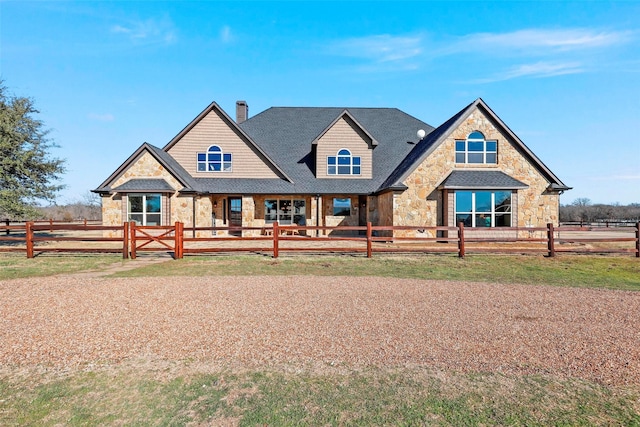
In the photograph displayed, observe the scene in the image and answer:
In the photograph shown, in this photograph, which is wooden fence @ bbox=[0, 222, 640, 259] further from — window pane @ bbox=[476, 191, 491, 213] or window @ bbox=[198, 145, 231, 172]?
window @ bbox=[198, 145, 231, 172]

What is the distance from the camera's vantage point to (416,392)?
3.77 meters

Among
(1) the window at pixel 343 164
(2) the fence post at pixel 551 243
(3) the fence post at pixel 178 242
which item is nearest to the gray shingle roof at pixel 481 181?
(2) the fence post at pixel 551 243

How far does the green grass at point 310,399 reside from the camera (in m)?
3.31

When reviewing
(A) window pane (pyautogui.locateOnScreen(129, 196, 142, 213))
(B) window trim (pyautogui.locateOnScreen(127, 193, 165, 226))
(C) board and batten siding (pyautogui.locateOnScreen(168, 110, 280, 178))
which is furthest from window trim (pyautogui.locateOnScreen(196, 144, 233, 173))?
(A) window pane (pyautogui.locateOnScreen(129, 196, 142, 213))

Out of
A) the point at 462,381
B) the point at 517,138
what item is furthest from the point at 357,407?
the point at 517,138

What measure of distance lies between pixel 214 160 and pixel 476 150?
16352 millimetres

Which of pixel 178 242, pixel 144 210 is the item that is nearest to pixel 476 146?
pixel 178 242

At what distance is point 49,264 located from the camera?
1252 centimetres

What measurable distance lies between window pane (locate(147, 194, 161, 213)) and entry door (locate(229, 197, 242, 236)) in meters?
4.68

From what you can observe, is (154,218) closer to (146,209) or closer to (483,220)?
(146,209)

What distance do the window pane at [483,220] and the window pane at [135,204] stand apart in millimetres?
19186

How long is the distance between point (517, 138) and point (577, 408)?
19.5 m

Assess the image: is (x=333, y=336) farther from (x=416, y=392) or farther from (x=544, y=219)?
(x=544, y=219)

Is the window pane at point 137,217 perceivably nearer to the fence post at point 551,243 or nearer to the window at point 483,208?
the window at point 483,208
